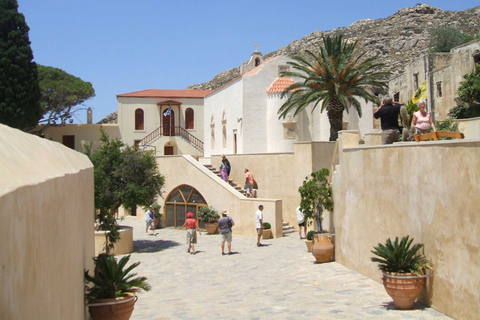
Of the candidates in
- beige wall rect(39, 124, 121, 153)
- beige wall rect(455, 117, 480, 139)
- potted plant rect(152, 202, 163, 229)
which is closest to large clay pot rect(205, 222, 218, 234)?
potted plant rect(152, 202, 163, 229)

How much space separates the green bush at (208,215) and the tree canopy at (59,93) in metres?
26.4

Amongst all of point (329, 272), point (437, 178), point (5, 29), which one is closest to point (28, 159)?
point (437, 178)

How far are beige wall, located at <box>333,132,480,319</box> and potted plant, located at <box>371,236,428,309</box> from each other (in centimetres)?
24

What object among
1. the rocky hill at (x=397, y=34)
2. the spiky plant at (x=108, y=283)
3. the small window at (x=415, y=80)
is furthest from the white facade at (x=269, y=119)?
the rocky hill at (x=397, y=34)

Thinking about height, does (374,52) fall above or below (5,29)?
above

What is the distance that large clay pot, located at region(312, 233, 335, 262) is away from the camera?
1516 cm

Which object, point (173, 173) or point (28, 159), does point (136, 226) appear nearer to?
point (173, 173)

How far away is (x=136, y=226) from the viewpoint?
28656 mm

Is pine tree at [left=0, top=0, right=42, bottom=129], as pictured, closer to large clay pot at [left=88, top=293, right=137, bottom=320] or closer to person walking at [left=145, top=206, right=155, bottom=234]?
person walking at [left=145, top=206, right=155, bottom=234]

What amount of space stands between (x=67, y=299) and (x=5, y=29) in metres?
38.6

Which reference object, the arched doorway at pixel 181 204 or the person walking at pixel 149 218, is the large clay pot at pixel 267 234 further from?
the person walking at pixel 149 218

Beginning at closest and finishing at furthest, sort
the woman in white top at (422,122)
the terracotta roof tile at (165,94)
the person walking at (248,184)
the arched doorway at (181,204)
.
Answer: the woman in white top at (422,122) < the person walking at (248,184) < the arched doorway at (181,204) < the terracotta roof tile at (165,94)

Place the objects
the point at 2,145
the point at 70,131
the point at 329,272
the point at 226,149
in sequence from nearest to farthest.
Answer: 1. the point at 2,145
2. the point at 329,272
3. the point at 226,149
4. the point at 70,131

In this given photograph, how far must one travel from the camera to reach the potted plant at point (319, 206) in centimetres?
1520
